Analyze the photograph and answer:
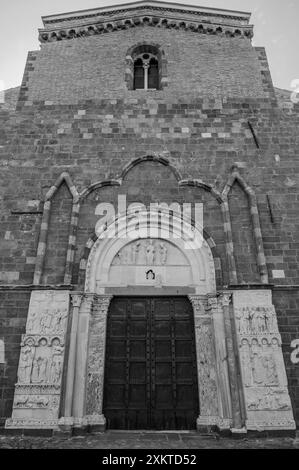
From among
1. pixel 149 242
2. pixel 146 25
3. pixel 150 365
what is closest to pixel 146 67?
pixel 146 25

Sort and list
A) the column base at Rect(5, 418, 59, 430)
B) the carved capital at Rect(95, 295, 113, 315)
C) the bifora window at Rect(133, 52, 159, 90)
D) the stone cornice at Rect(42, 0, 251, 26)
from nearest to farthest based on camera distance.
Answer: the column base at Rect(5, 418, 59, 430) → the carved capital at Rect(95, 295, 113, 315) → the bifora window at Rect(133, 52, 159, 90) → the stone cornice at Rect(42, 0, 251, 26)

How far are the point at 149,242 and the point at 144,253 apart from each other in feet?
0.94

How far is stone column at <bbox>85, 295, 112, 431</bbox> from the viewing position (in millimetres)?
6573

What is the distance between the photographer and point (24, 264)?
24.9ft

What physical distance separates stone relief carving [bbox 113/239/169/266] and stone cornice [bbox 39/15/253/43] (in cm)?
724

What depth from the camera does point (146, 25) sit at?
37.1 ft

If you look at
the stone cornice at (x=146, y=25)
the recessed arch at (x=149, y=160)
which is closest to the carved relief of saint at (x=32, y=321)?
the recessed arch at (x=149, y=160)

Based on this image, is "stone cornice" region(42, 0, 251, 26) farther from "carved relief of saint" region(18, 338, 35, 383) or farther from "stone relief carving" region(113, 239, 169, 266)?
"carved relief of saint" region(18, 338, 35, 383)

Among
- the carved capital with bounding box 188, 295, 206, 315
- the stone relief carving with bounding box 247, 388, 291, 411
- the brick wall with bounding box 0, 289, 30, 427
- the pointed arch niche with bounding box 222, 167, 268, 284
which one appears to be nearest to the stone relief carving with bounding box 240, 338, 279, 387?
the stone relief carving with bounding box 247, 388, 291, 411

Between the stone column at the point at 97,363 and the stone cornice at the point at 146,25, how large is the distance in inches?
330

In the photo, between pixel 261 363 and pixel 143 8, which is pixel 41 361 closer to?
pixel 261 363

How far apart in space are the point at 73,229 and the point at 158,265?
1.97m
